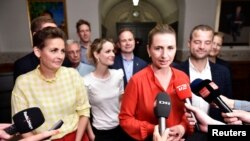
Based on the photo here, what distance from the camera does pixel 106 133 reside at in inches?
84.0

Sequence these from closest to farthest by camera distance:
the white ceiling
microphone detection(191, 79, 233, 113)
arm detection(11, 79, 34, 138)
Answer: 1. microphone detection(191, 79, 233, 113)
2. arm detection(11, 79, 34, 138)
3. the white ceiling

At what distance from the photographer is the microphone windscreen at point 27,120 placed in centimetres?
107

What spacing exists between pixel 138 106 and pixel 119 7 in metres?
11.7

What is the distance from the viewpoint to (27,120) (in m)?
1.09

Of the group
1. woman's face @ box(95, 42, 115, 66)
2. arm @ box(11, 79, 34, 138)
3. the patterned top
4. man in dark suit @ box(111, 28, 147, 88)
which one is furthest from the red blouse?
man in dark suit @ box(111, 28, 147, 88)

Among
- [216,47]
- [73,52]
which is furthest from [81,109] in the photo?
[216,47]

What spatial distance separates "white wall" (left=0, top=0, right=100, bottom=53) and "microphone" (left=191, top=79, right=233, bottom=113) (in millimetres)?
4240

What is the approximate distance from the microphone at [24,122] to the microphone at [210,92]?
3.12 feet

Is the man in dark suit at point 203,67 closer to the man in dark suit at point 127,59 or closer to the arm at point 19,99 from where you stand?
the man in dark suit at point 127,59

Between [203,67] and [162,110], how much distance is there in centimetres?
120

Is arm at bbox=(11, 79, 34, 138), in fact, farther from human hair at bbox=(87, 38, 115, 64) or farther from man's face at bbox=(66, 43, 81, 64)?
man's face at bbox=(66, 43, 81, 64)

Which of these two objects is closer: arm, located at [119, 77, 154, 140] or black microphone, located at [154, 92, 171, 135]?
black microphone, located at [154, 92, 171, 135]

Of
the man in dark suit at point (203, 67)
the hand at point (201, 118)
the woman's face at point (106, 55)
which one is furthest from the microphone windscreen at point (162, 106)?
the woman's face at point (106, 55)

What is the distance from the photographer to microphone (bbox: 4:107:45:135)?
1.07 metres
